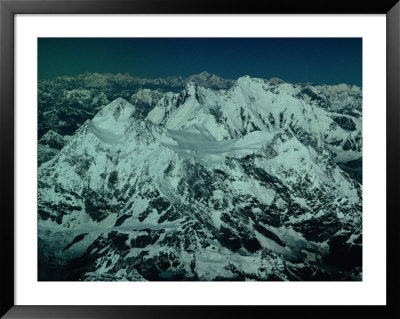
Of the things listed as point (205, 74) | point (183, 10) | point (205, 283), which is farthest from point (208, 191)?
point (183, 10)

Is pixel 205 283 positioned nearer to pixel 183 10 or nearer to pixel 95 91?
pixel 95 91

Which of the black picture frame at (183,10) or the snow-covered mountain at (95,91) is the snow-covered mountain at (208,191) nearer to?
the snow-covered mountain at (95,91)

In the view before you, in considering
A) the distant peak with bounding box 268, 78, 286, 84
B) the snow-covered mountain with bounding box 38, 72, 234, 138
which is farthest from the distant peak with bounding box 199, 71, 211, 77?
the distant peak with bounding box 268, 78, 286, 84

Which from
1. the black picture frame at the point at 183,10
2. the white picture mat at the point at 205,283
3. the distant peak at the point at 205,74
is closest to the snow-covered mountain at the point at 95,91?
the distant peak at the point at 205,74

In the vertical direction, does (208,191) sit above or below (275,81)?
below

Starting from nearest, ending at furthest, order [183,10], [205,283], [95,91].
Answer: [183,10] → [205,283] → [95,91]

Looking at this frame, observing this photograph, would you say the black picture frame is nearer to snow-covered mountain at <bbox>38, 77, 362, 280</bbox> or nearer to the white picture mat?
the white picture mat

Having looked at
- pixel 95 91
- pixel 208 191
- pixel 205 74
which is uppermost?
pixel 205 74

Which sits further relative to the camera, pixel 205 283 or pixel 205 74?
pixel 205 74
